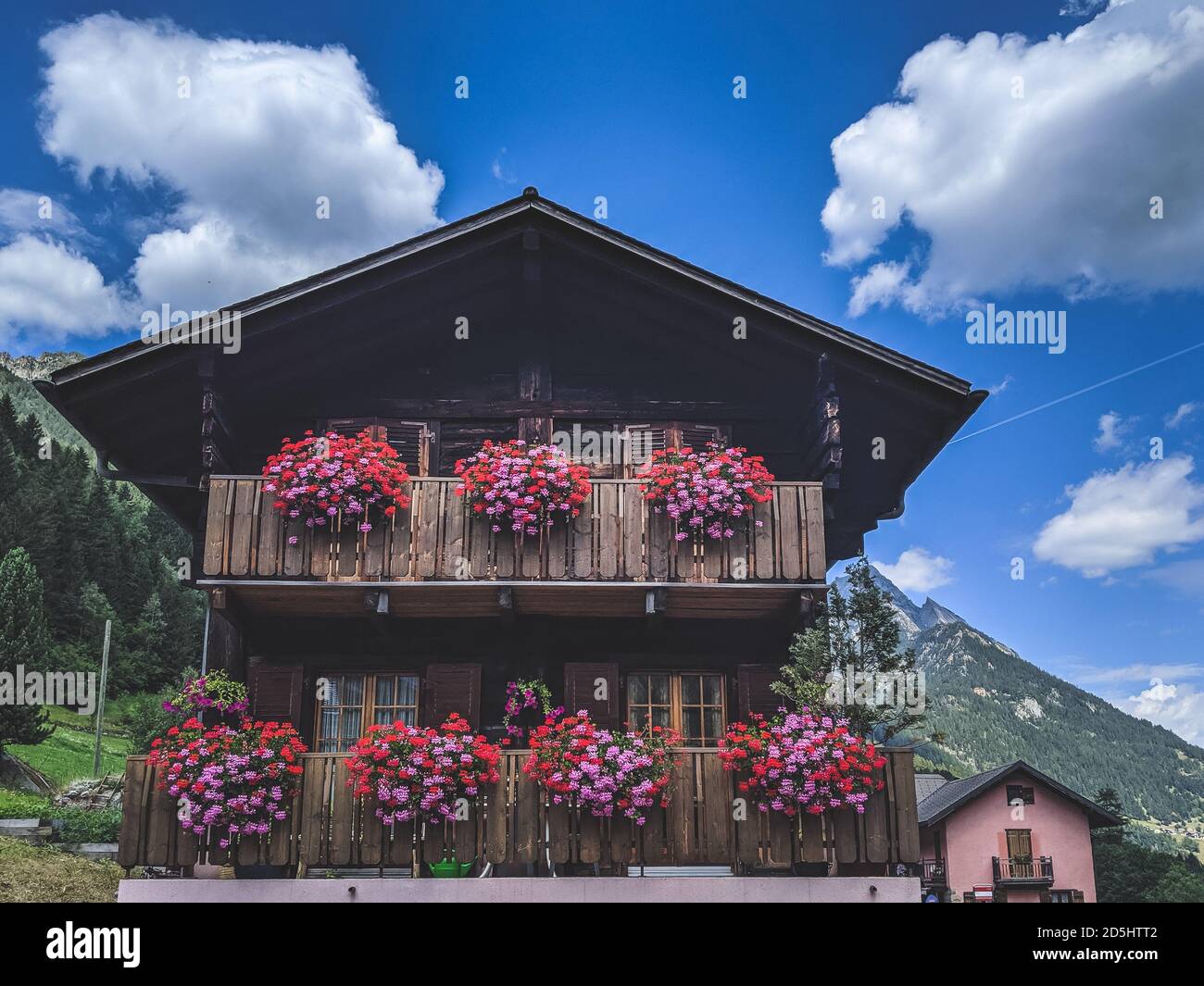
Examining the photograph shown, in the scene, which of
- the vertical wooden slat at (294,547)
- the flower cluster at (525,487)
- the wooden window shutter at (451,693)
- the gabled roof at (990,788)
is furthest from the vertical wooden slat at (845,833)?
the gabled roof at (990,788)

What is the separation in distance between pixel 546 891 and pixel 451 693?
2773 mm

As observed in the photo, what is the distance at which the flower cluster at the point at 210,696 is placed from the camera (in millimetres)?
11828

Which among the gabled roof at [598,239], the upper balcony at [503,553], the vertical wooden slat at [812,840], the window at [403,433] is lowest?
the vertical wooden slat at [812,840]

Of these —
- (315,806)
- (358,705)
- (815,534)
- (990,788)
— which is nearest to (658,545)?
(815,534)

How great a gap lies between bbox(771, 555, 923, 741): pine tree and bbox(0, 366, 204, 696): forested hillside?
200 feet

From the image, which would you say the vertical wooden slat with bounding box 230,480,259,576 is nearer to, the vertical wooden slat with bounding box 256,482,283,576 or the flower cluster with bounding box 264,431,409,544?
the vertical wooden slat with bounding box 256,482,283,576

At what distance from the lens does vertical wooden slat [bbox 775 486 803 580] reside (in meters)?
12.0

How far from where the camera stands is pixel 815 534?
12.1 meters

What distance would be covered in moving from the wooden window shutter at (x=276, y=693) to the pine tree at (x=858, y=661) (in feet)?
17.8

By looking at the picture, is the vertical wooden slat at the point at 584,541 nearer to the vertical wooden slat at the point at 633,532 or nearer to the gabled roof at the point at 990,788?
the vertical wooden slat at the point at 633,532

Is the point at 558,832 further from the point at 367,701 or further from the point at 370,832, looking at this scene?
the point at 367,701

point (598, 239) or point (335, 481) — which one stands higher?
point (598, 239)

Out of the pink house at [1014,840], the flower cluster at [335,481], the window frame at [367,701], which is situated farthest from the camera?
the pink house at [1014,840]
